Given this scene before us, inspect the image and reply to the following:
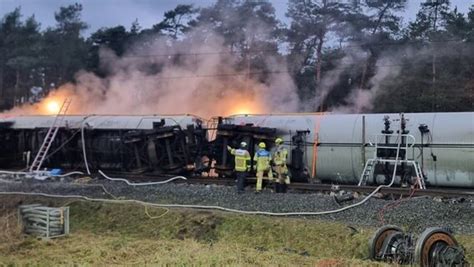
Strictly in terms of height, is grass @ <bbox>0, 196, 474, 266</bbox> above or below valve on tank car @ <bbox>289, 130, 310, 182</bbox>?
below

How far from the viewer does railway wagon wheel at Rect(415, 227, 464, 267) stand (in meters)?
7.41

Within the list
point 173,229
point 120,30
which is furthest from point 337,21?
point 173,229

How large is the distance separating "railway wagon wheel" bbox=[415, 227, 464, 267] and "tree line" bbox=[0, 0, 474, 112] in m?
20.6

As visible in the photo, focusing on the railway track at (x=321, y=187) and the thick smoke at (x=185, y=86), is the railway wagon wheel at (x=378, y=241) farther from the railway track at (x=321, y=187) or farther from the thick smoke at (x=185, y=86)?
the thick smoke at (x=185, y=86)

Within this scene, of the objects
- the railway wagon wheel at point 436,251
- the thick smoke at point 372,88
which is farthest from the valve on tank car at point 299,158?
the thick smoke at point 372,88

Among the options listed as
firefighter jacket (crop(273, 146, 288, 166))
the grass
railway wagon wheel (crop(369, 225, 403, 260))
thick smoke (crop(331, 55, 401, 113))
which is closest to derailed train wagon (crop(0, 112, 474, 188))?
firefighter jacket (crop(273, 146, 288, 166))

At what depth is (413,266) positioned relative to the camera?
7.43 m

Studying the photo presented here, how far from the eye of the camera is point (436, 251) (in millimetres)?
7590

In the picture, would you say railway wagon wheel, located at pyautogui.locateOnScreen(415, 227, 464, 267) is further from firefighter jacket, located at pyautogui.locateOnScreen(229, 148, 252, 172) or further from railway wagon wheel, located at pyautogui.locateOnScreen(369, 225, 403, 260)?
firefighter jacket, located at pyautogui.locateOnScreen(229, 148, 252, 172)

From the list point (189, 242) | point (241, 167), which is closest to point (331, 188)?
point (241, 167)

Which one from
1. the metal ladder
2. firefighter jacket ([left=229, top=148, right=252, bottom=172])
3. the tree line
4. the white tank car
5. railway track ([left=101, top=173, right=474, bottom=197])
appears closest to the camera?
railway track ([left=101, top=173, right=474, bottom=197])

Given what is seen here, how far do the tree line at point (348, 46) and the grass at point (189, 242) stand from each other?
59.2ft

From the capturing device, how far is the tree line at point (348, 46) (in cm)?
2794

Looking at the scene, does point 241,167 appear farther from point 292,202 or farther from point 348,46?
point 348,46
